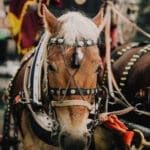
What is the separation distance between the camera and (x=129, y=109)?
609 centimetres

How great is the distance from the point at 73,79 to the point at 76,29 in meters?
0.41

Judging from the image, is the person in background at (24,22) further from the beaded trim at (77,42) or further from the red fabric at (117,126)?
the beaded trim at (77,42)

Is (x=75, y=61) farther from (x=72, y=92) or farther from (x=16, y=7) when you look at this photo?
(x=16, y=7)

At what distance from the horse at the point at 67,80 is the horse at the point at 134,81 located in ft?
2.78

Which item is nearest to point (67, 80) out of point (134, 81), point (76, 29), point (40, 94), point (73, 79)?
point (73, 79)

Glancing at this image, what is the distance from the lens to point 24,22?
748 centimetres

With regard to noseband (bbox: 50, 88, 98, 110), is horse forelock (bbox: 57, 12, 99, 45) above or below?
above

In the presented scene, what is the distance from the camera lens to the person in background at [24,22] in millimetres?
7289

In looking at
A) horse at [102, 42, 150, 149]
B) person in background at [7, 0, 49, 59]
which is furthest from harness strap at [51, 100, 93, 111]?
person in background at [7, 0, 49, 59]

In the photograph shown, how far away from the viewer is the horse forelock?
5.24 m

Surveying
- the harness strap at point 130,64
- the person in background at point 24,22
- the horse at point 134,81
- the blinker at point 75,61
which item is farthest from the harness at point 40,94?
the person in background at point 24,22

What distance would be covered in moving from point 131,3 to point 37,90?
8.06 feet

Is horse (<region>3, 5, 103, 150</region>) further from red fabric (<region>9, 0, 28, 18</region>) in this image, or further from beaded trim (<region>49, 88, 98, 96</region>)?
red fabric (<region>9, 0, 28, 18</region>)

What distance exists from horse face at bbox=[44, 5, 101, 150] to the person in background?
1846mm
